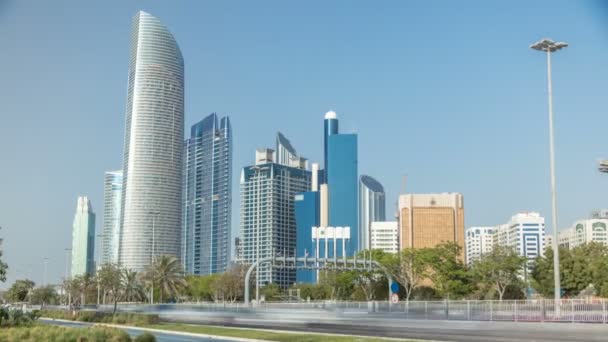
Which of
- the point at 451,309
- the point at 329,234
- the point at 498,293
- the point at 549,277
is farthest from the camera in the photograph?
the point at 329,234

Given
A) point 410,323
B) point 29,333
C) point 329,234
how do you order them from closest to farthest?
1. point 29,333
2. point 410,323
3. point 329,234

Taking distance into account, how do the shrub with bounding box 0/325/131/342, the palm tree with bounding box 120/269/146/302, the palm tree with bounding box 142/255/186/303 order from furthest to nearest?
the palm tree with bounding box 120/269/146/302 → the palm tree with bounding box 142/255/186/303 → the shrub with bounding box 0/325/131/342

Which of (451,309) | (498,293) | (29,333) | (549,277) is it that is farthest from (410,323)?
(498,293)

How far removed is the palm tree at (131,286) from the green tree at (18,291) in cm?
1622

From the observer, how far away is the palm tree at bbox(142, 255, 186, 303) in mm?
110750

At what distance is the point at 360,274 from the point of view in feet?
378

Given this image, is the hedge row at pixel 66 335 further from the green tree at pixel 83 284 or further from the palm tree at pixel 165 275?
the green tree at pixel 83 284

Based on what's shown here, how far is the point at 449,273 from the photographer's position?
95312 mm

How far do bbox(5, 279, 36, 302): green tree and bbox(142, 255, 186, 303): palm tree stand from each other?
21152 mm

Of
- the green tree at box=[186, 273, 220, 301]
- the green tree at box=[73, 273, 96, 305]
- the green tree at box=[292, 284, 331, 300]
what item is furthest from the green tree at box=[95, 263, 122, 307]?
the green tree at box=[292, 284, 331, 300]

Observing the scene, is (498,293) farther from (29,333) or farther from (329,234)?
(29,333)

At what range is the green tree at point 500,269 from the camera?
8594 cm

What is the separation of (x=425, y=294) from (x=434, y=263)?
6.97 m

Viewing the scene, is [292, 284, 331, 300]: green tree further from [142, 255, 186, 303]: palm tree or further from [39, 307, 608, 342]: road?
[39, 307, 608, 342]: road
